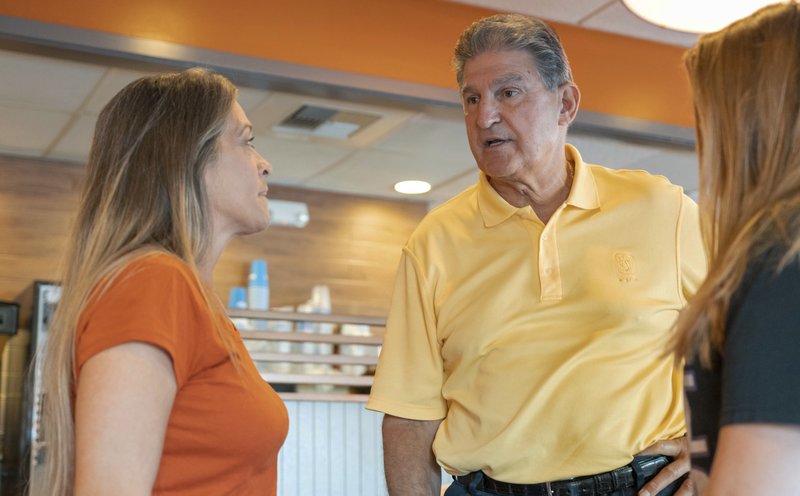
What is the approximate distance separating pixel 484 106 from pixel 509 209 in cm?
21

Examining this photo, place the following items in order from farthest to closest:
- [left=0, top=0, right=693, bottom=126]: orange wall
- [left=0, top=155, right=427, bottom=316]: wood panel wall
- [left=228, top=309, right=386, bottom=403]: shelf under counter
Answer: [left=0, top=155, right=427, bottom=316]: wood panel wall < [left=228, top=309, right=386, bottom=403]: shelf under counter < [left=0, top=0, right=693, bottom=126]: orange wall

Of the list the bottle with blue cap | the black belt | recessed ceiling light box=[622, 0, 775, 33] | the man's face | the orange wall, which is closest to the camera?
the black belt

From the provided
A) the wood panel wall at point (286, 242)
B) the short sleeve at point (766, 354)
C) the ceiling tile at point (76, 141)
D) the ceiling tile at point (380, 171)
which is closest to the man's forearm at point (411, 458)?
the short sleeve at point (766, 354)

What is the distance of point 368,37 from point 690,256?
1989mm

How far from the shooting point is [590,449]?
5.41 ft

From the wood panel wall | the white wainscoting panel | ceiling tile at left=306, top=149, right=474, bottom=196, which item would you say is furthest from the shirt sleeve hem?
the wood panel wall

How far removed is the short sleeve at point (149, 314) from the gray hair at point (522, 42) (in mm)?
893

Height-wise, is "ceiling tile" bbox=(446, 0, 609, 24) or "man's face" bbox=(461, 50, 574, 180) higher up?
"ceiling tile" bbox=(446, 0, 609, 24)

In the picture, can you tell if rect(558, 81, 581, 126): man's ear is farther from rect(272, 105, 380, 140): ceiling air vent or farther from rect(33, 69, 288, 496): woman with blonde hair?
rect(272, 105, 380, 140): ceiling air vent

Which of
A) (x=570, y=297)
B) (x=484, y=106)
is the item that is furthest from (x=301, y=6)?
(x=570, y=297)

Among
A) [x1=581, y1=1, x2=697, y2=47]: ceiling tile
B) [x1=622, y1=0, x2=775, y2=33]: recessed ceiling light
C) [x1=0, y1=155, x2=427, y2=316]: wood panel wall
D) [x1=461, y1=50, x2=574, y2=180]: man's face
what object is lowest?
[x1=461, y1=50, x2=574, y2=180]: man's face

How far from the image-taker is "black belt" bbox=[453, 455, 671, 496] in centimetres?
164

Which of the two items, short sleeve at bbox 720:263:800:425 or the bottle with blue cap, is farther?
the bottle with blue cap

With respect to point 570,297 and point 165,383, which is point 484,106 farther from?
point 165,383
